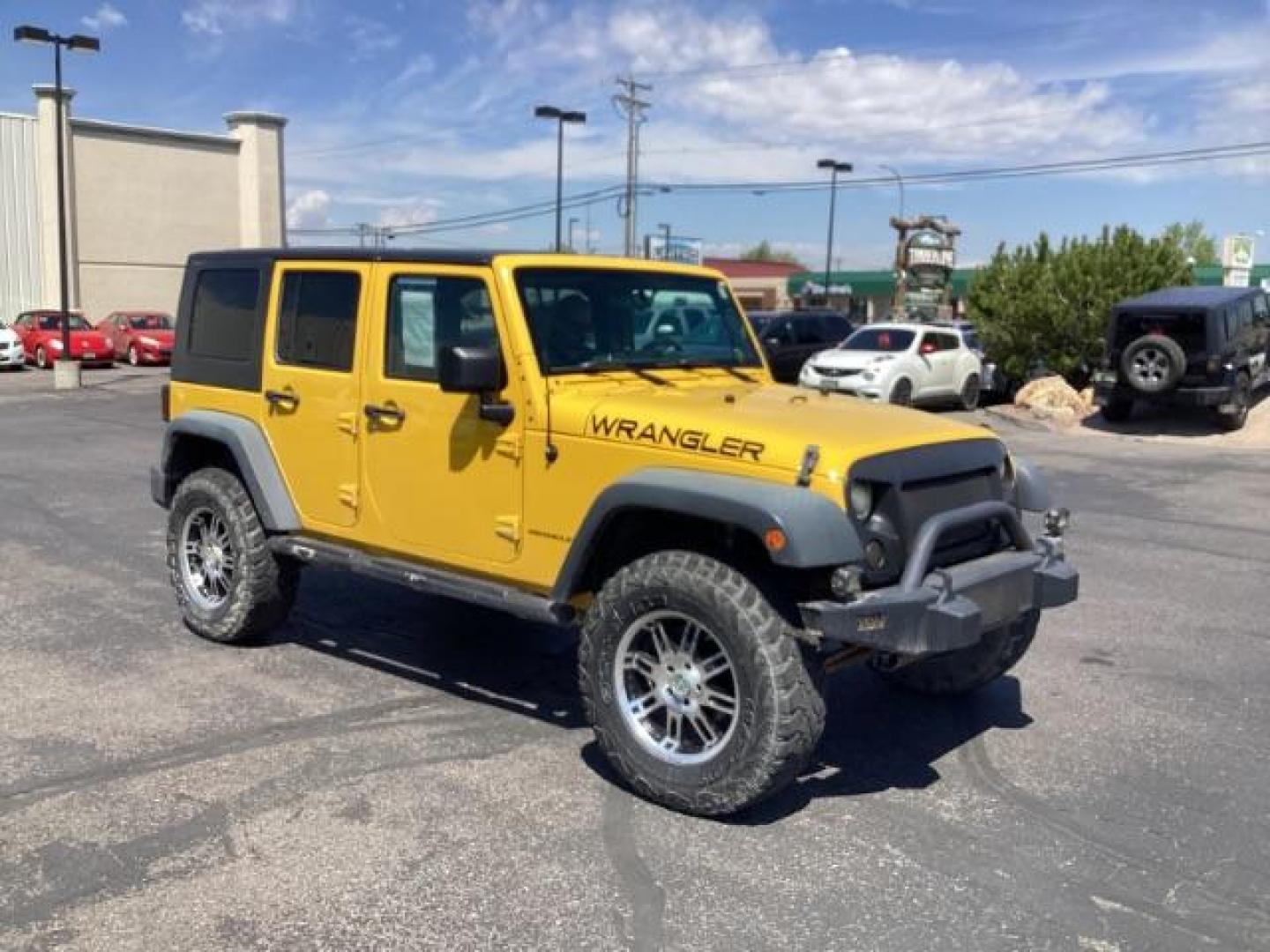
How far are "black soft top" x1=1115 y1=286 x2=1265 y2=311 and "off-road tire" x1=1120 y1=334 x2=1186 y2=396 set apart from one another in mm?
440

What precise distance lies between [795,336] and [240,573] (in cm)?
1893

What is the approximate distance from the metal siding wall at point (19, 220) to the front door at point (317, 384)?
3327 centimetres

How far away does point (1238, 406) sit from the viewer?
685 inches

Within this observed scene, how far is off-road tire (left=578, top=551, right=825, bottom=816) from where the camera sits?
3971 mm

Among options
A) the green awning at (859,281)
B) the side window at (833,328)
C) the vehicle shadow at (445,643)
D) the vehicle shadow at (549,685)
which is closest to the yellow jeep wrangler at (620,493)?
the vehicle shadow at (549,685)

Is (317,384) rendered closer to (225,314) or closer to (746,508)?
(225,314)

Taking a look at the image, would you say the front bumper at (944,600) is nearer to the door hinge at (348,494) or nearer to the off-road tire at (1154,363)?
the door hinge at (348,494)

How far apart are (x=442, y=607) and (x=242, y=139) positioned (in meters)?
34.5

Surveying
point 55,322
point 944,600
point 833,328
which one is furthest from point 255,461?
point 55,322

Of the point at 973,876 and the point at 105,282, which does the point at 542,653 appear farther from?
the point at 105,282

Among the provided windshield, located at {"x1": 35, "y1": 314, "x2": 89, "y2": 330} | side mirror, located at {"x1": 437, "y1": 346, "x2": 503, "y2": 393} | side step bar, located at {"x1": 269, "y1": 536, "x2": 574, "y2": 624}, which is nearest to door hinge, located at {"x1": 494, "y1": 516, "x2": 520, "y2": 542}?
side step bar, located at {"x1": 269, "y1": 536, "x2": 574, "y2": 624}

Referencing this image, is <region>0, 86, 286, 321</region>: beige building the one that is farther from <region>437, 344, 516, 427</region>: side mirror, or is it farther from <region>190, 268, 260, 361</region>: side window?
<region>437, 344, 516, 427</region>: side mirror

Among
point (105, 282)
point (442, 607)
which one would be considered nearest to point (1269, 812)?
point (442, 607)

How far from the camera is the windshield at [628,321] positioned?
192 inches
